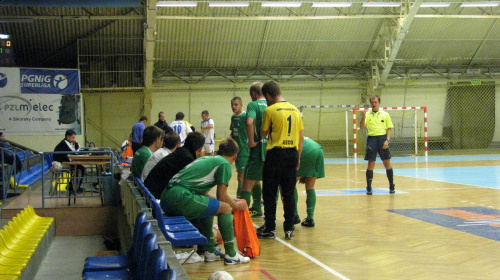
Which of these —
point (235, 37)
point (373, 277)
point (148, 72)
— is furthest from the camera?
point (235, 37)

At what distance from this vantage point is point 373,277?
14.9 ft

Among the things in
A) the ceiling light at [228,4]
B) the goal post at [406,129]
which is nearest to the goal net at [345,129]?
the goal post at [406,129]

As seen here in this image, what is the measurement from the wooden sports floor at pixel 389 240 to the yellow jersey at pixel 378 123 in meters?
1.11

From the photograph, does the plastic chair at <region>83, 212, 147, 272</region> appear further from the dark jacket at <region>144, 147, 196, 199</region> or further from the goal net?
the goal net

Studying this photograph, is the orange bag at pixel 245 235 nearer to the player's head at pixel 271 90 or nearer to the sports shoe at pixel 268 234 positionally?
the sports shoe at pixel 268 234

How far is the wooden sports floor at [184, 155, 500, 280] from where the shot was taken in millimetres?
4746

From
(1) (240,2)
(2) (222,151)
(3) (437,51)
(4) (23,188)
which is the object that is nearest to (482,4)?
(3) (437,51)

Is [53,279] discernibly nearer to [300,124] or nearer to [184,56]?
[300,124]

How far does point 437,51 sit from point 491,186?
15.5 metres

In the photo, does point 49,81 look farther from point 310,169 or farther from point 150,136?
point 310,169

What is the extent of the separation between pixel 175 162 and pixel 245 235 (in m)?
1.00

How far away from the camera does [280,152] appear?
605 centimetres

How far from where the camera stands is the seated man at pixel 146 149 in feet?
22.6

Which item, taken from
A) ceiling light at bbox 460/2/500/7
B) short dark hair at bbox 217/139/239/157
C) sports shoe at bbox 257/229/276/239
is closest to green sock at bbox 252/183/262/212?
sports shoe at bbox 257/229/276/239
